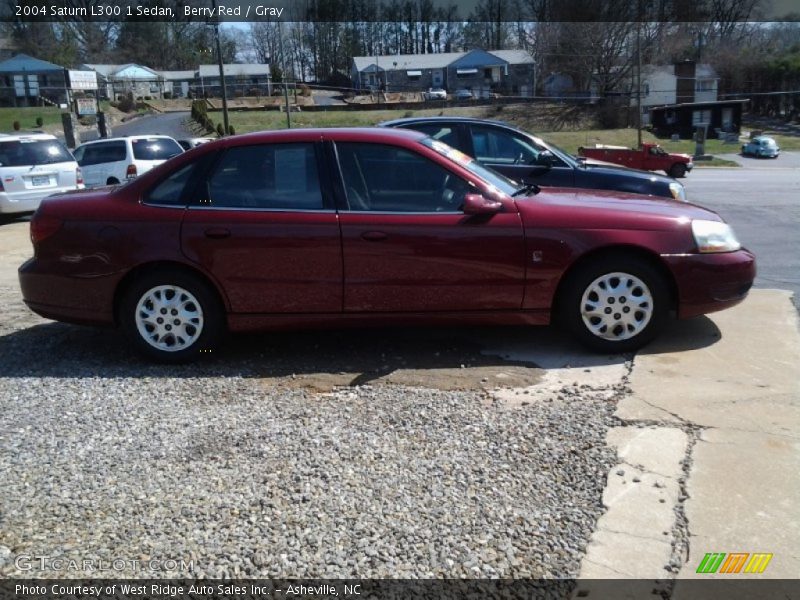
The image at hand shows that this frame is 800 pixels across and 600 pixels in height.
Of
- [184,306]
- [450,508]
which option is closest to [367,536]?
[450,508]

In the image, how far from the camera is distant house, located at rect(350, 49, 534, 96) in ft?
293

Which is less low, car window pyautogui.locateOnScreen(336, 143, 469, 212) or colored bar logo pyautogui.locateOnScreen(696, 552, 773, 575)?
car window pyautogui.locateOnScreen(336, 143, 469, 212)

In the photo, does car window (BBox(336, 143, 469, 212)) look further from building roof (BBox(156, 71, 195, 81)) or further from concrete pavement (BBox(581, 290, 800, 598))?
building roof (BBox(156, 71, 195, 81))

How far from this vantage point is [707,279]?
17.1 ft

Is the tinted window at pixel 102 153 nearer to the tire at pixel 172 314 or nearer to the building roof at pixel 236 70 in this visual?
the tire at pixel 172 314

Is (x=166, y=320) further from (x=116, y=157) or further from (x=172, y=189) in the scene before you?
(x=116, y=157)

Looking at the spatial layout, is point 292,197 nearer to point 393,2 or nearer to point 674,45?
point 674,45

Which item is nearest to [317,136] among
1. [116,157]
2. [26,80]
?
[116,157]

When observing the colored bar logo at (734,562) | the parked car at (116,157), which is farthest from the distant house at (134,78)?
the colored bar logo at (734,562)

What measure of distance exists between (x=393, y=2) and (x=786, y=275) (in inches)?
3920

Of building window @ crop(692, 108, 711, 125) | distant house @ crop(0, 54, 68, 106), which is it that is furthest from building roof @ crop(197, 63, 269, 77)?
building window @ crop(692, 108, 711, 125)

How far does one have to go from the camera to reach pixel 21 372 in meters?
5.34

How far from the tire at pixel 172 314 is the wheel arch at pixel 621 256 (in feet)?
7.94

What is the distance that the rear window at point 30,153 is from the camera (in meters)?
14.0
